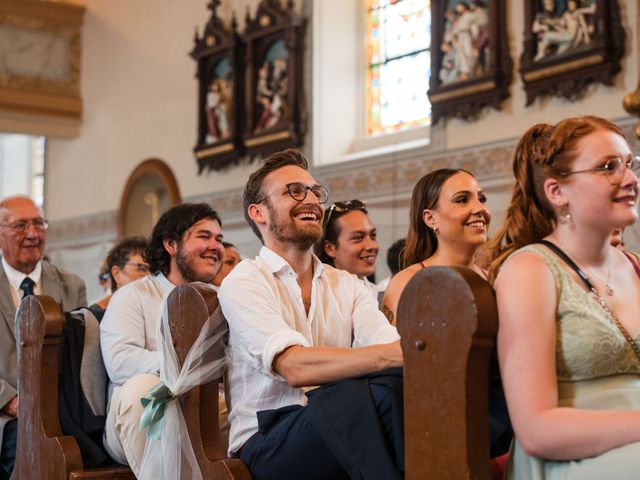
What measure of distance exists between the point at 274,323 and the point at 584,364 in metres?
1.14

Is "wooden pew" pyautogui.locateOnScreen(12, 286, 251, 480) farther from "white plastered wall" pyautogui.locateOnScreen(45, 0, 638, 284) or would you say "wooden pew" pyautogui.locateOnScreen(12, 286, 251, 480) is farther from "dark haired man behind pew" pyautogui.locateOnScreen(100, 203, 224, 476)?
"white plastered wall" pyautogui.locateOnScreen(45, 0, 638, 284)

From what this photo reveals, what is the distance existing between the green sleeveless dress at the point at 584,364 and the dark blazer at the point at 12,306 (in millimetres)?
2609

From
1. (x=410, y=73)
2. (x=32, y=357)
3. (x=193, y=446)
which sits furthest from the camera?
(x=410, y=73)

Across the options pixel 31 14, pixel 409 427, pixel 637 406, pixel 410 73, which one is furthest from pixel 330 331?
pixel 31 14

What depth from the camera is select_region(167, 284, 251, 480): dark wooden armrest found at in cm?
329

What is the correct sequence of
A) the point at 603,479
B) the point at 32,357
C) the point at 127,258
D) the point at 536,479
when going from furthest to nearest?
1. the point at 127,258
2. the point at 32,357
3. the point at 536,479
4. the point at 603,479

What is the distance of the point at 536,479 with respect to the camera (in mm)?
2328

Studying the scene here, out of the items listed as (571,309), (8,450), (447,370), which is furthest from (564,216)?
(8,450)

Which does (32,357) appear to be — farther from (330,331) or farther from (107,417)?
(330,331)

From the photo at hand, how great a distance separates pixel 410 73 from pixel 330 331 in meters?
7.84

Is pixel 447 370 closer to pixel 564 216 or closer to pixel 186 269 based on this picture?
pixel 564 216

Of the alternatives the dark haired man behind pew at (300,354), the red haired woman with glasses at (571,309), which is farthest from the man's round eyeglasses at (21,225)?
the red haired woman with glasses at (571,309)

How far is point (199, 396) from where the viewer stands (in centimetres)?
340

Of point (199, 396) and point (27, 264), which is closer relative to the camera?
point (199, 396)
